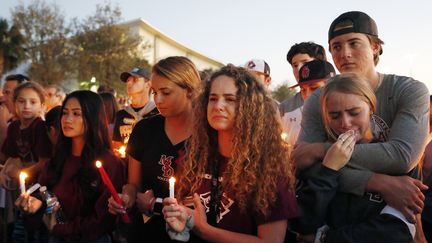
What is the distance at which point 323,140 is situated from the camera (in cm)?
265

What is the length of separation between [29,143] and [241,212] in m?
3.27

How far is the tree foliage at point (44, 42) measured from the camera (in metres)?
31.4

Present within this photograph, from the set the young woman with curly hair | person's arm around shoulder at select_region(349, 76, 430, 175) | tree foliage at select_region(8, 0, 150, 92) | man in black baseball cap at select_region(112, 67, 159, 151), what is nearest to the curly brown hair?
the young woman with curly hair

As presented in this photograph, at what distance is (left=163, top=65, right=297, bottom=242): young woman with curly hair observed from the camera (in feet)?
7.48

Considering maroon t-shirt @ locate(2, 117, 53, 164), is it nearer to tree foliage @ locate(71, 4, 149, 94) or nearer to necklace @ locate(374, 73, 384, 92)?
necklace @ locate(374, 73, 384, 92)

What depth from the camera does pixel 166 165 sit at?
288cm

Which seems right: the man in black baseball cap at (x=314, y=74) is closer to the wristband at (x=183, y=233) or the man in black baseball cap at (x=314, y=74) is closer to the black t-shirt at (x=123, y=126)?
the black t-shirt at (x=123, y=126)

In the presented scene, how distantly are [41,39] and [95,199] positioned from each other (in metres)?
32.6

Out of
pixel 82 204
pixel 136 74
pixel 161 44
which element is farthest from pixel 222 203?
pixel 161 44

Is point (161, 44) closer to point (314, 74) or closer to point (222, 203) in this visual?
point (314, 74)

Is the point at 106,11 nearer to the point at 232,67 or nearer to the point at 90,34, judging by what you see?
the point at 90,34

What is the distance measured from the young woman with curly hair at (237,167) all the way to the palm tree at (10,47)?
36.2 meters

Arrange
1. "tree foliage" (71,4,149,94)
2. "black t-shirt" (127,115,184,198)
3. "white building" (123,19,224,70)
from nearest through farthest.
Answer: "black t-shirt" (127,115,184,198) < "tree foliage" (71,4,149,94) < "white building" (123,19,224,70)

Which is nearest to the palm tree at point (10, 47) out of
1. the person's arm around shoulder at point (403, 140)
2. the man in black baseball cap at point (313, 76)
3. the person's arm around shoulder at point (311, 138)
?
the man in black baseball cap at point (313, 76)
